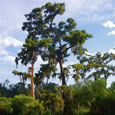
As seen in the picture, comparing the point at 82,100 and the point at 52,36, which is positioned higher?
the point at 52,36

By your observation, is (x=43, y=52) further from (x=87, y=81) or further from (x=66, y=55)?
(x=87, y=81)

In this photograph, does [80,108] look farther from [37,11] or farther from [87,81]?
[37,11]

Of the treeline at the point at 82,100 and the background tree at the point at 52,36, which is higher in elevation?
the background tree at the point at 52,36

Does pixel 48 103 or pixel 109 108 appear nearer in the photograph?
pixel 48 103

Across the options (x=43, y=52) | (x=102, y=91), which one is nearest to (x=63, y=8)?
(x=43, y=52)

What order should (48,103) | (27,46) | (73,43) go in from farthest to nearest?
1. (73,43)
2. (27,46)
3. (48,103)

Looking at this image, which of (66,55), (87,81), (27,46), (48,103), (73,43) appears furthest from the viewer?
(87,81)

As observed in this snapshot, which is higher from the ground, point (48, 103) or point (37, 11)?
point (37, 11)

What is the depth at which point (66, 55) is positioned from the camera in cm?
2173

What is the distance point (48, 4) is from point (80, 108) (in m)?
13.6

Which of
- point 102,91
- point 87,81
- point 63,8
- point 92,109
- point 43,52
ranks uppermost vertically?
point 63,8

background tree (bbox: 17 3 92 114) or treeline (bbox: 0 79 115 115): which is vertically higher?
background tree (bbox: 17 3 92 114)

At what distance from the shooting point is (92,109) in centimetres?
2120

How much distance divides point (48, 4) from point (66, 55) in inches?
273
